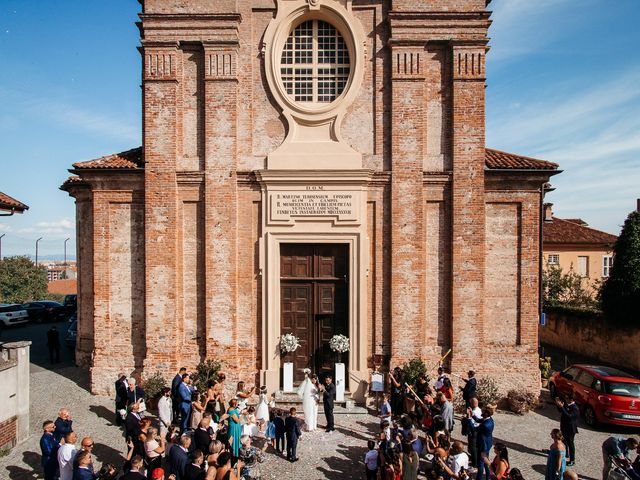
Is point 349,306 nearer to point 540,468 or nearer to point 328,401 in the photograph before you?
point 328,401

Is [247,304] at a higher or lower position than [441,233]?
lower

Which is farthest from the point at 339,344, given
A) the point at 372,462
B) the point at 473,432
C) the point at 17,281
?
the point at 17,281

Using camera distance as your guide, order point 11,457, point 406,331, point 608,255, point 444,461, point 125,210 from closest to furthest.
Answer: point 444,461 < point 11,457 < point 406,331 < point 125,210 < point 608,255

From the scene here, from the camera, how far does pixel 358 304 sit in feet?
39.9

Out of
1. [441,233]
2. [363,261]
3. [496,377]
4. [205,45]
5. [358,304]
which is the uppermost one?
[205,45]

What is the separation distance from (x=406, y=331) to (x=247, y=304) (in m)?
4.75

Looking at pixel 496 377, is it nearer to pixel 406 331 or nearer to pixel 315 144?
pixel 406 331

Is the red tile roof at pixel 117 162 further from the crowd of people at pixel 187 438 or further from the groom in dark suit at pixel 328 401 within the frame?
the groom in dark suit at pixel 328 401

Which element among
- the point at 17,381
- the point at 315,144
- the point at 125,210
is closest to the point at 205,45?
the point at 315,144

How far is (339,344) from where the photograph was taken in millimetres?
11836

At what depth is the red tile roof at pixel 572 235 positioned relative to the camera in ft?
98.2

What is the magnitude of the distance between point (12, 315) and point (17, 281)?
2567 centimetres

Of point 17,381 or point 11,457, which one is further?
point 17,381

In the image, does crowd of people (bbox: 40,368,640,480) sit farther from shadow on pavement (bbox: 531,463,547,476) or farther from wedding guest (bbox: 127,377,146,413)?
shadow on pavement (bbox: 531,463,547,476)
